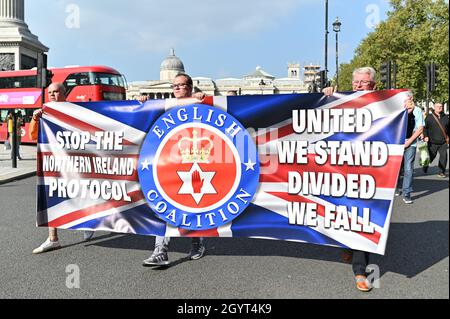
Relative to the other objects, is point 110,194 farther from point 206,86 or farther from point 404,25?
point 206,86

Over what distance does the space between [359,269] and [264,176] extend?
1055 millimetres

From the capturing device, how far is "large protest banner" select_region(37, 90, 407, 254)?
3.62 meters

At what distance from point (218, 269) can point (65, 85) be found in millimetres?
18900

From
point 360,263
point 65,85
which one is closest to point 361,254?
point 360,263

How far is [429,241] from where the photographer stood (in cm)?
509

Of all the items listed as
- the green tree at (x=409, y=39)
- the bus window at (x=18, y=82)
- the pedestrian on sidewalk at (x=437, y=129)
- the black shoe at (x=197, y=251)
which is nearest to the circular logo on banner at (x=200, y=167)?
the black shoe at (x=197, y=251)

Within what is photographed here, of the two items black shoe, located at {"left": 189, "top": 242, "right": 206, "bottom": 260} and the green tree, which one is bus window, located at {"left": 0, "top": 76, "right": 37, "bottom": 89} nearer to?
black shoe, located at {"left": 189, "top": 242, "right": 206, "bottom": 260}

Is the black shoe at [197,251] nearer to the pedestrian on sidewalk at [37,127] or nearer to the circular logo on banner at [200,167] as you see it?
the circular logo on banner at [200,167]

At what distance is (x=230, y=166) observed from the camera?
4.13m

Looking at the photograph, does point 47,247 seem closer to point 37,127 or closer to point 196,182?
point 37,127

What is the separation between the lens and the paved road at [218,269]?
3652mm

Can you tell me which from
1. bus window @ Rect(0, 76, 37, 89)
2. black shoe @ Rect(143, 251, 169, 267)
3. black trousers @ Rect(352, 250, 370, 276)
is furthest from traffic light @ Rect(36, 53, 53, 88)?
black trousers @ Rect(352, 250, 370, 276)

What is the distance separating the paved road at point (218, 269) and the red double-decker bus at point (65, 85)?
16655 mm
